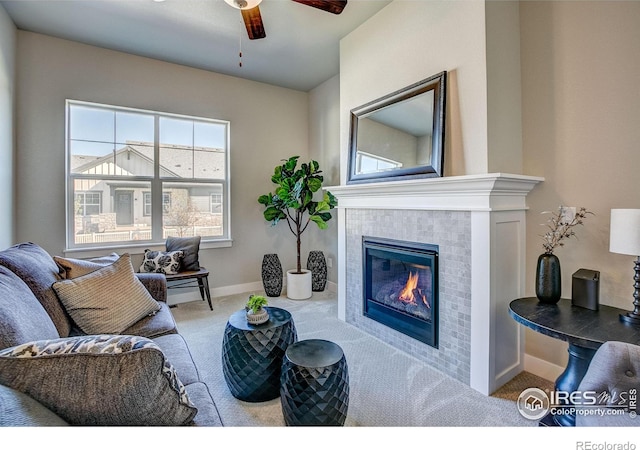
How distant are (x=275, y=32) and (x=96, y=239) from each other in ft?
9.67

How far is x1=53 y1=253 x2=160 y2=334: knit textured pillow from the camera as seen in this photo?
1704mm

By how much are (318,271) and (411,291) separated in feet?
6.01

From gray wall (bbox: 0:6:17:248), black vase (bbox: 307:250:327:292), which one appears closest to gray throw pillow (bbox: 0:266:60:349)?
gray wall (bbox: 0:6:17:248)

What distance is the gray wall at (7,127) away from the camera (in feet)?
8.62

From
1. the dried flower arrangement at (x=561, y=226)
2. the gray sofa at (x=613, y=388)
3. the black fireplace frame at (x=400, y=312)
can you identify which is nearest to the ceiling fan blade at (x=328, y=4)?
the black fireplace frame at (x=400, y=312)

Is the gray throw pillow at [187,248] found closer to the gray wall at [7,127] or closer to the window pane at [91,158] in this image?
the window pane at [91,158]

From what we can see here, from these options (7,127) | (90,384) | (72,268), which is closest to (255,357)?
(90,384)

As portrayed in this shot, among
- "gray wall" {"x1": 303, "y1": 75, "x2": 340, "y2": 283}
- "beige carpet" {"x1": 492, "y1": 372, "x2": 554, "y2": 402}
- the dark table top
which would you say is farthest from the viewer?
"gray wall" {"x1": 303, "y1": 75, "x2": 340, "y2": 283}

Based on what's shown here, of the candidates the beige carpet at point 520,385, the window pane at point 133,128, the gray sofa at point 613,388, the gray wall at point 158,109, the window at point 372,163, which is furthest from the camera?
the window pane at point 133,128

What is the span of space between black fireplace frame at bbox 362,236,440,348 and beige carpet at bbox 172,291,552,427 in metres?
0.20

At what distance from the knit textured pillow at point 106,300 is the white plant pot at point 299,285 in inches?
80.1

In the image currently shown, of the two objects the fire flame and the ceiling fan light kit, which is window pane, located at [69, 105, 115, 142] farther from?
the fire flame

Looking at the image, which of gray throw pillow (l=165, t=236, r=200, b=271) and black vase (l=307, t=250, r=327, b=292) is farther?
black vase (l=307, t=250, r=327, b=292)
